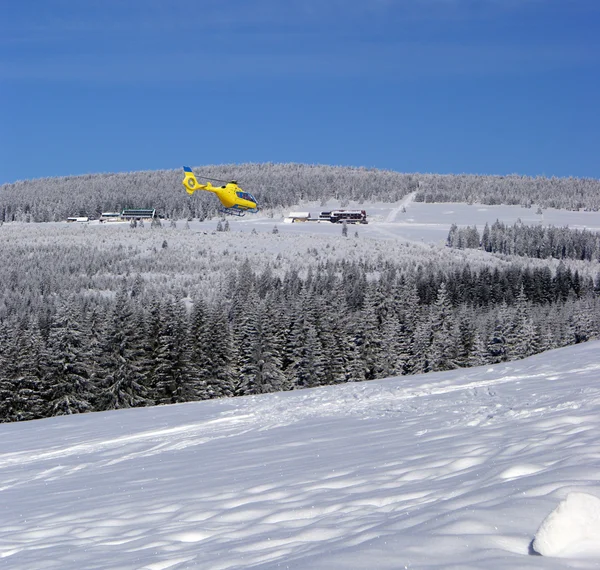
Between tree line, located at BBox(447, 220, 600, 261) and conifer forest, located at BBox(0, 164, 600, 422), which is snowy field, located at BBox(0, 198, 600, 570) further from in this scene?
tree line, located at BBox(447, 220, 600, 261)

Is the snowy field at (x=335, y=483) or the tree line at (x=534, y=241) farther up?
the tree line at (x=534, y=241)

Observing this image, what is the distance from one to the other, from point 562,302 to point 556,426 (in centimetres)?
9631

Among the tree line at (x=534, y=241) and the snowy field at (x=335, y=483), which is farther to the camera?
the tree line at (x=534, y=241)

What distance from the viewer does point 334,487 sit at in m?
8.75

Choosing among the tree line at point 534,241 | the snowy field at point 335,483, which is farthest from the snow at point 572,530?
the tree line at point 534,241

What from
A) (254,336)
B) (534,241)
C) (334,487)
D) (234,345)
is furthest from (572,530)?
(534,241)

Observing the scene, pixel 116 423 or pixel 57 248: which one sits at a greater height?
pixel 57 248

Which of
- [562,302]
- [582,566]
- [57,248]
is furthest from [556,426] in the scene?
[57,248]

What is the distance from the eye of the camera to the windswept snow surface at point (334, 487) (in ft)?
17.9

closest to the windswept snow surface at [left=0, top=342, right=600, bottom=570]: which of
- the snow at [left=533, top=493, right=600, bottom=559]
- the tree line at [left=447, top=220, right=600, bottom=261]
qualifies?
the snow at [left=533, top=493, right=600, bottom=559]

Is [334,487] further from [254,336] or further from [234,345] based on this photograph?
[254,336]

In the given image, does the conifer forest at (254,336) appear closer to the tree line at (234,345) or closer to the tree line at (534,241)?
the tree line at (234,345)

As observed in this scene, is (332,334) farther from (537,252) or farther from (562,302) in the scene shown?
(537,252)

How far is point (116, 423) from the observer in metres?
21.6
